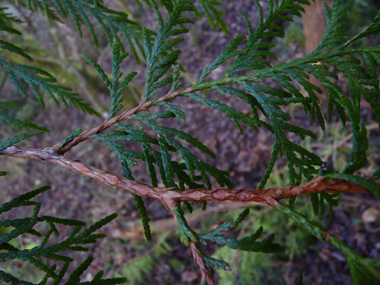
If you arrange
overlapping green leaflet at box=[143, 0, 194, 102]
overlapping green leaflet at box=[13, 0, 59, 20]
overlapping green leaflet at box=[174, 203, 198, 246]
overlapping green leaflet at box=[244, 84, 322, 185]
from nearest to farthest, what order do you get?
overlapping green leaflet at box=[174, 203, 198, 246] < overlapping green leaflet at box=[244, 84, 322, 185] < overlapping green leaflet at box=[143, 0, 194, 102] < overlapping green leaflet at box=[13, 0, 59, 20]

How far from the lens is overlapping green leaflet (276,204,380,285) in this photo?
692 mm

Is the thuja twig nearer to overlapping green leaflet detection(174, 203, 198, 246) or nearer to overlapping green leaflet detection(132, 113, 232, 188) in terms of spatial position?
overlapping green leaflet detection(132, 113, 232, 188)

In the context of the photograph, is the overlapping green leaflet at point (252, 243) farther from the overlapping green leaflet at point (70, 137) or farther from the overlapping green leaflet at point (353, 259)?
the overlapping green leaflet at point (70, 137)

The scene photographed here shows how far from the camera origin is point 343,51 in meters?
1.08

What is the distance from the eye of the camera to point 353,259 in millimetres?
737

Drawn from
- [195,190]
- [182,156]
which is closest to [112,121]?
[182,156]

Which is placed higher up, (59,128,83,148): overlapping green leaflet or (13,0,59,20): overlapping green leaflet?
(13,0,59,20): overlapping green leaflet

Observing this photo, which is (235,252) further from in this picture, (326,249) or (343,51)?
(343,51)

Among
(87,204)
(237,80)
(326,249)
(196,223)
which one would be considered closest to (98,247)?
(87,204)

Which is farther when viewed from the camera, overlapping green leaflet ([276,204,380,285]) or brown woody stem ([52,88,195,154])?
brown woody stem ([52,88,195,154])

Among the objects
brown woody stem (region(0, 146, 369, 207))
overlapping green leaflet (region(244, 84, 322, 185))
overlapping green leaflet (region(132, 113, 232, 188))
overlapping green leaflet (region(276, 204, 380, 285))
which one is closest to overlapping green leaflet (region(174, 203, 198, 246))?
brown woody stem (region(0, 146, 369, 207))

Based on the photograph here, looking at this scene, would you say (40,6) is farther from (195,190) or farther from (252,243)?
(252,243)

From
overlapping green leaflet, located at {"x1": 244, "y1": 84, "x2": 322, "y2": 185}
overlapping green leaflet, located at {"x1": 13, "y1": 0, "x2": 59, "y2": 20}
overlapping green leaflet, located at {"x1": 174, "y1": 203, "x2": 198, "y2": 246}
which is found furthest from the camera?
overlapping green leaflet, located at {"x1": 13, "y1": 0, "x2": 59, "y2": 20}

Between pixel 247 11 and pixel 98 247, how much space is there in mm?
4899
